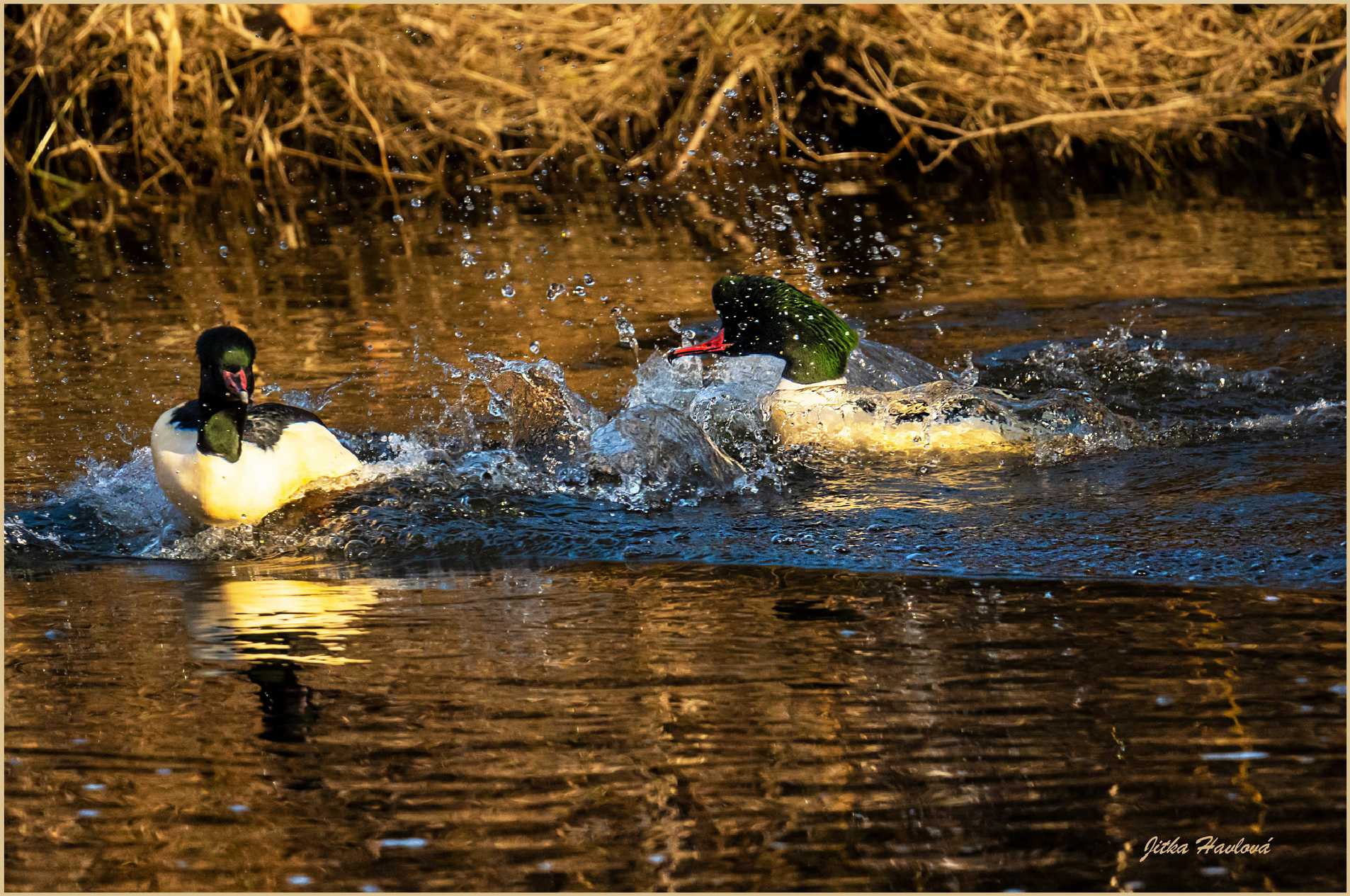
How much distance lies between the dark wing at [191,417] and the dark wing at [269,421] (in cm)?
20

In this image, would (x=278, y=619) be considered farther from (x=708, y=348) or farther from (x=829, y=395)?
(x=829, y=395)

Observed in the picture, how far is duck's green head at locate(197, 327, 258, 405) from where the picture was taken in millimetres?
5754

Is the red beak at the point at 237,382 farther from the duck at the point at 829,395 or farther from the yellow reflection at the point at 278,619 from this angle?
the duck at the point at 829,395

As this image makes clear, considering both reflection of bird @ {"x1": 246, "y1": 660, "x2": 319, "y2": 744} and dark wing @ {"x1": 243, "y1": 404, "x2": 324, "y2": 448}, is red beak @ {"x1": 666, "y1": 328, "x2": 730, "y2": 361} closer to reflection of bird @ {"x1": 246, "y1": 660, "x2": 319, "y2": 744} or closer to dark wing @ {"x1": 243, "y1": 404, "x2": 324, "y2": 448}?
dark wing @ {"x1": 243, "y1": 404, "x2": 324, "y2": 448}

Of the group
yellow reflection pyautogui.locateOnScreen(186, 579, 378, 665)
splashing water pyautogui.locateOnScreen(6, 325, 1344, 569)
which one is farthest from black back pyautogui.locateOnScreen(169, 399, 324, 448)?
yellow reflection pyautogui.locateOnScreen(186, 579, 378, 665)

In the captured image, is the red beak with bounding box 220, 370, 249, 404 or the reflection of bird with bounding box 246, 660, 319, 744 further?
the red beak with bounding box 220, 370, 249, 404

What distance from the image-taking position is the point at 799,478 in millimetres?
6422

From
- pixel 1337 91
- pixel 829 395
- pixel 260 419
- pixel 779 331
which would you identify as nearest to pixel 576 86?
pixel 1337 91

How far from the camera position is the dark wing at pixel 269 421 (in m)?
5.97

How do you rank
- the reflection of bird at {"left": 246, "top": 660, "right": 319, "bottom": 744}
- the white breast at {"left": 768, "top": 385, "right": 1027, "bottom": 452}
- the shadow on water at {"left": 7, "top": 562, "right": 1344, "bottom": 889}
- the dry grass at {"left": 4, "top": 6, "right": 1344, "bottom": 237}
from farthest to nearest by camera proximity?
the dry grass at {"left": 4, "top": 6, "right": 1344, "bottom": 237}
the white breast at {"left": 768, "top": 385, "right": 1027, "bottom": 452}
the reflection of bird at {"left": 246, "top": 660, "right": 319, "bottom": 744}
the shadow on water at {"left": 7, "top": 562, "right": 1344, "bottom": 889}

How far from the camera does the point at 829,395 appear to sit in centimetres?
703

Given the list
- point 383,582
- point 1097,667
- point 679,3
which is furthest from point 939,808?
point 679,3

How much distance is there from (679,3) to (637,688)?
398 inches

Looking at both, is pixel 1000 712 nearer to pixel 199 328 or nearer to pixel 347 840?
pixel 347 840
